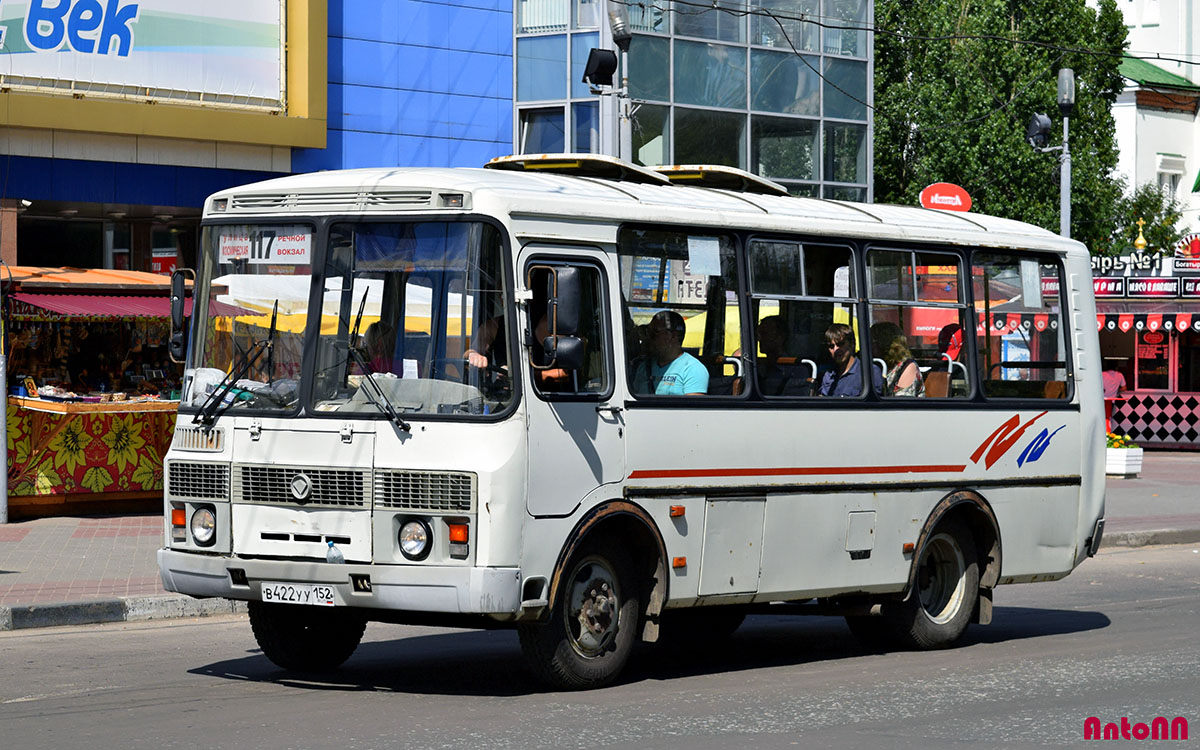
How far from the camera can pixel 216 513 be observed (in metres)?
9.05

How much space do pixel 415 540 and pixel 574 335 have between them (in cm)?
130

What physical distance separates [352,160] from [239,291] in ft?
52.2

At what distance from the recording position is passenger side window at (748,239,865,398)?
10.1 meters

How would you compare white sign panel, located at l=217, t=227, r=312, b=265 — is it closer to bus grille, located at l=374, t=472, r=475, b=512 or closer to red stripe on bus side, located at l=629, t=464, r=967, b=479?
bus grille, located at l=374, t=472, r=475, b=512

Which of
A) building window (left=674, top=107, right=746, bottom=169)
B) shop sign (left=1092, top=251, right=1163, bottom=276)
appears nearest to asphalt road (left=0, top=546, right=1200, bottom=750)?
building window (left=674, top=107, right=746, bottom=169)

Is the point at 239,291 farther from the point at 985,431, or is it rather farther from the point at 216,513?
the point at 985,431

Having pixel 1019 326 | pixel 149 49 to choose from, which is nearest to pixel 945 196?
pixel 149 49

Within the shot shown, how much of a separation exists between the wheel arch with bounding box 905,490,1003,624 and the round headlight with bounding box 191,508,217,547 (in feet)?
14.2

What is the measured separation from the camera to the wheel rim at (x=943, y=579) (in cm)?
1138

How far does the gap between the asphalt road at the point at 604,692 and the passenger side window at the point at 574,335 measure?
1567 mm

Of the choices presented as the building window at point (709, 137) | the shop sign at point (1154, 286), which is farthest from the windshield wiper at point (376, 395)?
the shop sign at point (1154, 286)

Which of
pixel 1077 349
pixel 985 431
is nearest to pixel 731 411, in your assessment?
pixel 985 431

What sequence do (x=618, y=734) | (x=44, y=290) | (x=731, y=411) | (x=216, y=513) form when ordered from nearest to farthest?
(x=618, y=734) < (x=216, y=513) < (x=731, y=411) < (x=44, y=290)

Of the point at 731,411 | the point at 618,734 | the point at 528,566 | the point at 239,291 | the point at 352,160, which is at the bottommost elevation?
the point at 618,734
